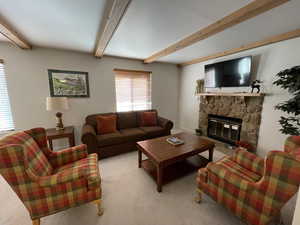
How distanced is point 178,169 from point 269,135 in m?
2.01

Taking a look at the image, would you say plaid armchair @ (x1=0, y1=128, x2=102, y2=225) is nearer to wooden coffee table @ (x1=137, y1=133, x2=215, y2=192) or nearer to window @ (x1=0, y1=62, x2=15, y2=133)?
wooden coffee table @ (x1=137, y1=133, x2=215, y2=192)

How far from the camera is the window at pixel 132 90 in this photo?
12.0 ft

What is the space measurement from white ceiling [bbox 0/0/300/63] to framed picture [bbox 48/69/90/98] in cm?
60

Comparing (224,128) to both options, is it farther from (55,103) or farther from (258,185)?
(55,103)

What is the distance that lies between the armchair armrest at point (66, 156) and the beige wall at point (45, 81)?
5.45ft

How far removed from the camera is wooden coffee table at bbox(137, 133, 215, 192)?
1.74 meters

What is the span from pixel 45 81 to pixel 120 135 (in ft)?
6.72

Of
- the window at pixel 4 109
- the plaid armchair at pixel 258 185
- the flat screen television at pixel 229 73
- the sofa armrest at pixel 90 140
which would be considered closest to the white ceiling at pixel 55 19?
the window at pixel 4 109

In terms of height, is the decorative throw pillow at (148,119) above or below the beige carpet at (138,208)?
above

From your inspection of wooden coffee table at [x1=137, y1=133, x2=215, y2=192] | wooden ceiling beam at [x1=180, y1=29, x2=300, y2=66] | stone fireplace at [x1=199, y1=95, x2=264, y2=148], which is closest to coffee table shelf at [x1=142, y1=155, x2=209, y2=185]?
wooden coffee table at [x1=137, y1=133, x2=215, y2=192]

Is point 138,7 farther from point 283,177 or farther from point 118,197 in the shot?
point 118,197

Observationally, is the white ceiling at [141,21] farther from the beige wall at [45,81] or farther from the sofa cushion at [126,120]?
the sofa cushion at [126,120]

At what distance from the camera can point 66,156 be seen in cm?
167

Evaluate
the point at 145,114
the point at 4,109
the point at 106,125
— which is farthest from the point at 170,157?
the point at 4,109
